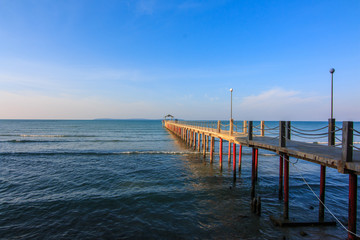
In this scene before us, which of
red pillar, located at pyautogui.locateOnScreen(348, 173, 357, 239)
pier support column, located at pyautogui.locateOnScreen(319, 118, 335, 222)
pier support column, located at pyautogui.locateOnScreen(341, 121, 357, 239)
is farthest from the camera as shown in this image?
pier support column, located at pyautogui.locateOnScreen(319, 118, 335, 222)

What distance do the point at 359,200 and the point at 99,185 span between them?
14.9m

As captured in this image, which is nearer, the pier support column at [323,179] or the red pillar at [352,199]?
the red pillar at [352,199]

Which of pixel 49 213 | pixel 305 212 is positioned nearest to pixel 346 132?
pixel 305 212

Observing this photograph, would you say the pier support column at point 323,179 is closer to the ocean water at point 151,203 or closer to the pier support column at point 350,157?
the ocean water at point 151,203

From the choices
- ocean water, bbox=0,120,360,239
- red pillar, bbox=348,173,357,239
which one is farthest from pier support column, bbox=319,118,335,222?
red pillar, bbox=348,173,357,239

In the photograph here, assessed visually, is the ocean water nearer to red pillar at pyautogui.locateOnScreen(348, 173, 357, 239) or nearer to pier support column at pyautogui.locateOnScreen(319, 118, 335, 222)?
pier support column at pyautogui.locateOnScreen(319, 118, 335, 222)

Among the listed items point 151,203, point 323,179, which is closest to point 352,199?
point 323,179

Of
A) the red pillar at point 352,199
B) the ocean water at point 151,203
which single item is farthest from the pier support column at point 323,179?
the red pillar at point 352,199

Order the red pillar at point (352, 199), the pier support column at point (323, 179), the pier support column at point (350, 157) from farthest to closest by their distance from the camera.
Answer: the pier support column at point (323, 179) → the red pillar at point (352, 199) → the pier support column at point (350, 157)

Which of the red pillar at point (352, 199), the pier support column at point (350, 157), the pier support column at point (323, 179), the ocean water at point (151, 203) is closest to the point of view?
the pier support column at point (350, 157)

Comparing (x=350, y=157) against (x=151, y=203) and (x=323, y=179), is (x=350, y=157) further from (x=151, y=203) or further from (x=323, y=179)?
(x=151, y=203)

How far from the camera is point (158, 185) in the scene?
1292cm

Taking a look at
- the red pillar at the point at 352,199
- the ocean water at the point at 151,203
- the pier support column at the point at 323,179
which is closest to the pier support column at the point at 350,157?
the red pillar at the point at 352,199

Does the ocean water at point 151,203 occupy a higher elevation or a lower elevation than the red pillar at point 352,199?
lower
